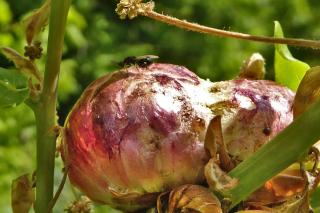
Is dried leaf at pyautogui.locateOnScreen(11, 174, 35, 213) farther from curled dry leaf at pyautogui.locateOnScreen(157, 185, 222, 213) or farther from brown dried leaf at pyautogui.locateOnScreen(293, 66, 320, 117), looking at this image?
brown dried leaf at pyautogui.locateOnScreen(293, 66, 320, 117)

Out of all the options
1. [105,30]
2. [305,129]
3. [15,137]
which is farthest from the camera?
[105,30]

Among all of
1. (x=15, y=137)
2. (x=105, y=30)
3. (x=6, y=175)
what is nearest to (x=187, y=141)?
(x=6, y=175)

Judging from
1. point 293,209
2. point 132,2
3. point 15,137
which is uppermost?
point 132,2

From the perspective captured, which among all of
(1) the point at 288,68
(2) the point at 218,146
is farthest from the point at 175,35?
(2) the point at 218,146

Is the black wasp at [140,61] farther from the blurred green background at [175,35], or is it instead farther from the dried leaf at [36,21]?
A: the blurred green background at [175,35]

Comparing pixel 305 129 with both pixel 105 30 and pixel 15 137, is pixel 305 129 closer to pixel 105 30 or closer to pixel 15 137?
pixel 15 137

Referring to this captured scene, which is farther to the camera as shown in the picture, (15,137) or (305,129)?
(15,137)

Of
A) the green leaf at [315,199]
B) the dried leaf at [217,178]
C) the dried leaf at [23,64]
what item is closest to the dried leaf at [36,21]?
the dried leaf at [23,64]

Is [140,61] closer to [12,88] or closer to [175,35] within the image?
[12,88]
